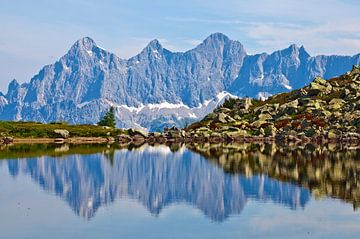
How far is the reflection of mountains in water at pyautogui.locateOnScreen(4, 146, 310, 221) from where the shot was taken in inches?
2434

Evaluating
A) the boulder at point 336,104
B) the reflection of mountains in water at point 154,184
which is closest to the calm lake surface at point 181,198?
the reflection of mountains in water at point 154,184

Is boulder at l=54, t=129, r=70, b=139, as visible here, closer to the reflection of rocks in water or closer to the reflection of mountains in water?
the reflection of rocks in water

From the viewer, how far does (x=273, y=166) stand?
96312 mm

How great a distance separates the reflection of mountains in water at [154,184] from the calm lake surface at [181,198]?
0.11m

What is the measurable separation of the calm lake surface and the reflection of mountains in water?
114mm

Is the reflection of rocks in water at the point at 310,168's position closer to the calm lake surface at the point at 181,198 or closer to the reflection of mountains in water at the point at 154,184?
the calm lake surface at the point at 181,198

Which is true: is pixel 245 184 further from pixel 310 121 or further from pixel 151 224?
pixel 310 121

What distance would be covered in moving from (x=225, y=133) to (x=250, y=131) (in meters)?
8.32

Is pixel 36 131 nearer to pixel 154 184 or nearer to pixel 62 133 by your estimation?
pixel 62 133

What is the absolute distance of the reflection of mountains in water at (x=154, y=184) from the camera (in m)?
61.8

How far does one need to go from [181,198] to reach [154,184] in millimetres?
13926

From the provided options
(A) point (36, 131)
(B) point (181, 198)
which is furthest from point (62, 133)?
(B) point (181, 198)

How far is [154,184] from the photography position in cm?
7912

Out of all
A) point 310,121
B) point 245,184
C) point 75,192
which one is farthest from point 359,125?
Result: point 75,192
